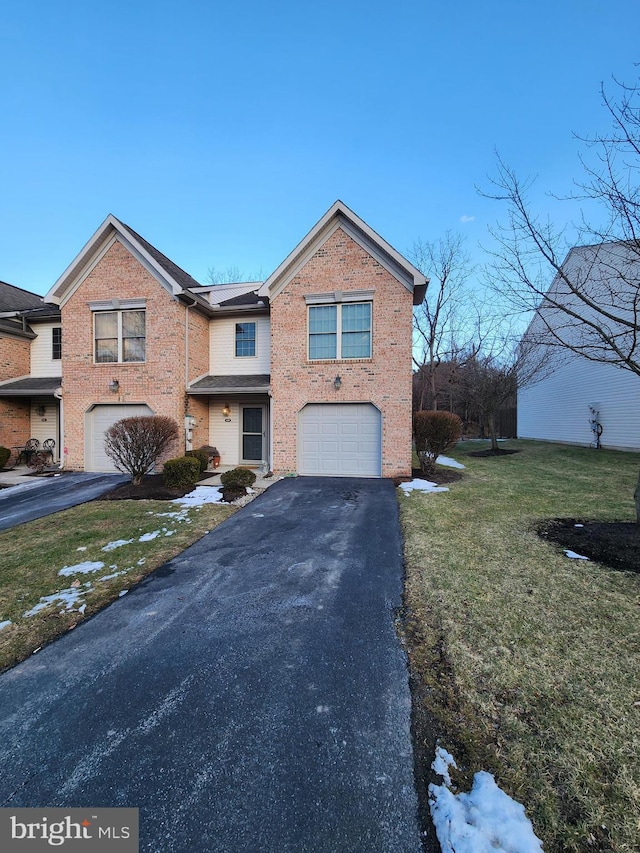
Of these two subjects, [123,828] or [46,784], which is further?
[46,784]

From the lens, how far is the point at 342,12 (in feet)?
33.6

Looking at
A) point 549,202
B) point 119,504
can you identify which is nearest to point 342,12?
point 549,202

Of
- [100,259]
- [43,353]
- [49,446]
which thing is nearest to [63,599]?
[100,259]

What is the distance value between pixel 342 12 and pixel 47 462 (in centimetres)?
1707

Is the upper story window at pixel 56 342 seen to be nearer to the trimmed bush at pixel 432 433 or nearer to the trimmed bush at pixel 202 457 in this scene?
the trimmed bush at pixel 202 457

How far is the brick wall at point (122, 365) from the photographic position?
11367 millimetres

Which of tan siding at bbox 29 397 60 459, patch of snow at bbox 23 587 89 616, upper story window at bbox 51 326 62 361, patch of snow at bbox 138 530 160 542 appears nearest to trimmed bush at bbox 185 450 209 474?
patch of snow at bbox 138 530 160 542

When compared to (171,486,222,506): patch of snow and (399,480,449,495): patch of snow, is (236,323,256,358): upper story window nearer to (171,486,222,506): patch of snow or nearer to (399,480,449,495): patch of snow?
(171,486,222,506): patch of snow

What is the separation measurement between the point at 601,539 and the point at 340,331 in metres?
8.03

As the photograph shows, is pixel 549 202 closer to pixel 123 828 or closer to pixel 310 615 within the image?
pixel 310 615

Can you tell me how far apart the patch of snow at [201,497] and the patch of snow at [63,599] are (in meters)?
3.91

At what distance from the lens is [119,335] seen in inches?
463

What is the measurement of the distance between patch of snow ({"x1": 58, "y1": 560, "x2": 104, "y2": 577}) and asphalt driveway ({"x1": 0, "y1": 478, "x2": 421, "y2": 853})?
0.90m

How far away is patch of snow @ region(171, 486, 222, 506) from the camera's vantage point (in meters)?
8.03
